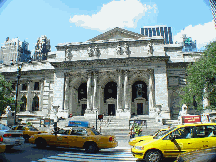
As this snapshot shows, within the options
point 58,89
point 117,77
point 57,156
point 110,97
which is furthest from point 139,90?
point 57,156

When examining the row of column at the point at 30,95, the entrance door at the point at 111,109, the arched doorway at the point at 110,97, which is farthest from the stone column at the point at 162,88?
the row of column at the point at 30,95

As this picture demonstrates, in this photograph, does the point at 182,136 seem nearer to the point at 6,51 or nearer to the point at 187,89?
the point at 187,89

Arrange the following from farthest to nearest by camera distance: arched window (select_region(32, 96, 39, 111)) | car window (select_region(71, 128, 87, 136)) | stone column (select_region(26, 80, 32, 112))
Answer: arched window (select_region(32, 96, 39, 111))
stone column (select_region(26, 80, 32, 112))
car window (select_region(71, 128, 87, 136))

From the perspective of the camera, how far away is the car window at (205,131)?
9.16 metres

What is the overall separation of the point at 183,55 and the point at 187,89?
1304 centimetres

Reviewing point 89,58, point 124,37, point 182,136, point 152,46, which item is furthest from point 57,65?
point 182,136

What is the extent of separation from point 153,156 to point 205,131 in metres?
2.79

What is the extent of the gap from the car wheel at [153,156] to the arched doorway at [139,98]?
3021cm

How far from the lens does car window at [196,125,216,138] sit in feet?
30.1

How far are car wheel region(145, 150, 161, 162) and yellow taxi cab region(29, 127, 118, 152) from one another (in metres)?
3.67

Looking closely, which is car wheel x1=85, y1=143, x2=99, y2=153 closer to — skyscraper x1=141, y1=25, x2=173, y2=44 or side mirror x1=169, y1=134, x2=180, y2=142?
side mirror x1=169, y1=134, x2=180, y2=142

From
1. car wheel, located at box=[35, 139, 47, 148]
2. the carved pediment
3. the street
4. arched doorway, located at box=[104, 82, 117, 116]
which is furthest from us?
arched doorway, located at box=[104, 82, 117, 116]

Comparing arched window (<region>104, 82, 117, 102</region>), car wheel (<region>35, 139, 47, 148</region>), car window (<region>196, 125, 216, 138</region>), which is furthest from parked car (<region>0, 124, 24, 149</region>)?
arched window (<region>104, 82, 117, 102</region>)

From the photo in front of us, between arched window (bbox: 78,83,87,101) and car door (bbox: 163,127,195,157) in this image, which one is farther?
arched window (bbox: 78,83,87,101)
